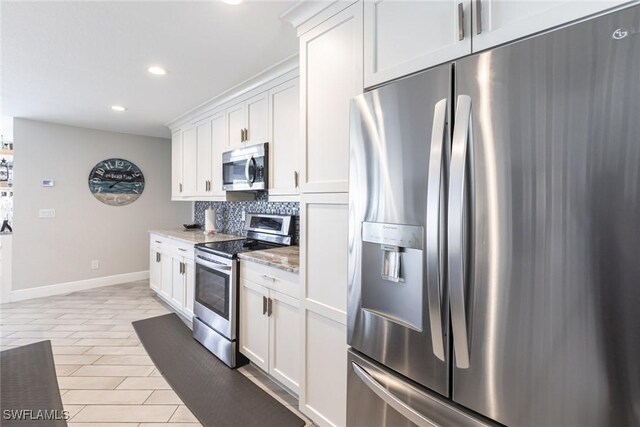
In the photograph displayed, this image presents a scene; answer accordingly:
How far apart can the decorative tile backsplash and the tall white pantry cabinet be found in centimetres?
123

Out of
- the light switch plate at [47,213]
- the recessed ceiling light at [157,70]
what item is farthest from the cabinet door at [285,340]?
the light switch plate at [47,213]

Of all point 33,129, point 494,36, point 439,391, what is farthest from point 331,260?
point 33,129

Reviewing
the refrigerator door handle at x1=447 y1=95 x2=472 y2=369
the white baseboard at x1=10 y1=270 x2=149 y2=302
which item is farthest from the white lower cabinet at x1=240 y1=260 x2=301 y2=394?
the white baseboard at x1=10 y1=270 x2=149 y2=302

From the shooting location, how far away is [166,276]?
3828mm

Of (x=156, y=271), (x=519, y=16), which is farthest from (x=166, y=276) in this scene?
(x=519, y=16)

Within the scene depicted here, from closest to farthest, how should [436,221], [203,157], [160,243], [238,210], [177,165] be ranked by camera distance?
[436,221] → [203,157] → [238,210] → [160,243] → [177,165]

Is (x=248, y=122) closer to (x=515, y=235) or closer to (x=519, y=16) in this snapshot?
(x=519, y=16)

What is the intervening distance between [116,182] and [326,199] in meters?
4.63

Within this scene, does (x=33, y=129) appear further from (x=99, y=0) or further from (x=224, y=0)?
(x=224, y=0)

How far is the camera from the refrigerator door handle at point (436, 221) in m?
1.00

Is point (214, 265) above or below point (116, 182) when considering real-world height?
below

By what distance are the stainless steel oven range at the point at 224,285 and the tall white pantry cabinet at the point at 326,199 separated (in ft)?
2.99

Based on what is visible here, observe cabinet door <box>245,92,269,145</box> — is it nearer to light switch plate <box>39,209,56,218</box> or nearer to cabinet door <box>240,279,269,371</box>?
cabinet door <box>240,279,269,371</box>

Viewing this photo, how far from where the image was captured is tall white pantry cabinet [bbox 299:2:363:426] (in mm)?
1541
